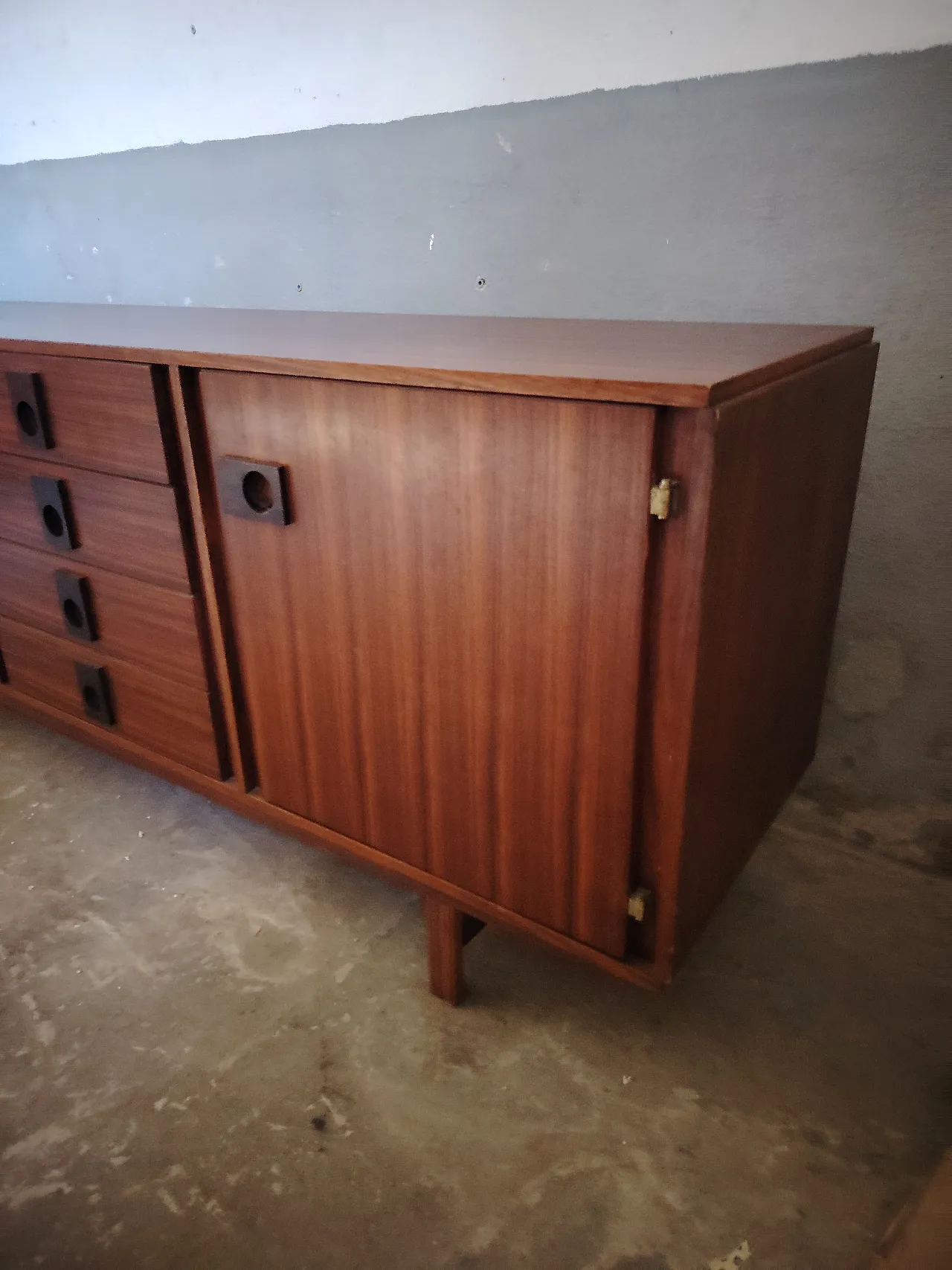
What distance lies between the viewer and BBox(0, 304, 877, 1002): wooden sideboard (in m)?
0.73

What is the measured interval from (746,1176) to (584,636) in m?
0.58

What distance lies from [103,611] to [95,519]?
0.14m

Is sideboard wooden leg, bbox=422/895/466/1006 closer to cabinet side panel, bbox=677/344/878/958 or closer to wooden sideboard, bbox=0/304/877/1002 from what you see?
wooden sideboard, bbox=0/304/877/1002

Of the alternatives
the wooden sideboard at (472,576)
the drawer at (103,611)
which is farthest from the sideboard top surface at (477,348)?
the drawer at (103,611)

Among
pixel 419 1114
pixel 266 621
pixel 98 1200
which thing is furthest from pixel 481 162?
pixel 98 1200

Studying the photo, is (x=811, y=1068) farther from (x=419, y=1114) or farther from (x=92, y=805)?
(x=92, y=805)

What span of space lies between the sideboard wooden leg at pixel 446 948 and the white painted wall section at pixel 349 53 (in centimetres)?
106

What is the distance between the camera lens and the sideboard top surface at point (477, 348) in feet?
2.30

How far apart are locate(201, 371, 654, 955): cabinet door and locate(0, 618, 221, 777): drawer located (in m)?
0.16

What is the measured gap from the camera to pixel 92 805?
1.49m

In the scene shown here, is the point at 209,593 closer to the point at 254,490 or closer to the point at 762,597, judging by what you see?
the point at 254,490

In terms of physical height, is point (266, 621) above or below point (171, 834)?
above

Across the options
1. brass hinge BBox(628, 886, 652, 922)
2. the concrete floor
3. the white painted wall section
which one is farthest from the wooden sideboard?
the white painted wall section

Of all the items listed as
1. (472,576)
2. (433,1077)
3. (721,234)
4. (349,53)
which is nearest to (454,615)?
(472,576)
